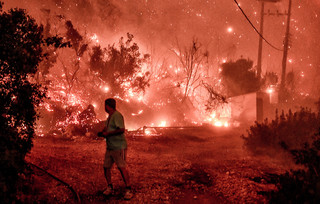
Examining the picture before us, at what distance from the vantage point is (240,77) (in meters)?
29.6

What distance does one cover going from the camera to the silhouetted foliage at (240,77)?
29344 mm

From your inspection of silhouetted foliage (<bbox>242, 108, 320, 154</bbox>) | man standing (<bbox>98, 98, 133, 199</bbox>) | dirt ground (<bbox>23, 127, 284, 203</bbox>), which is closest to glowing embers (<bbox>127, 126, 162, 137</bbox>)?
dirt ground (<bbox>23, 127, 284, 203</bbox>)

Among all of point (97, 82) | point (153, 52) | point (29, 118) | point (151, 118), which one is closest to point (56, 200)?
point (29, 118)

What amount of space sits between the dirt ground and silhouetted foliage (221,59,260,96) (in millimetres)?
20686

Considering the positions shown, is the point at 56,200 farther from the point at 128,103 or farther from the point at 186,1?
the point at 186,1

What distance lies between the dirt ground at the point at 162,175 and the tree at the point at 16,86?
130 cm

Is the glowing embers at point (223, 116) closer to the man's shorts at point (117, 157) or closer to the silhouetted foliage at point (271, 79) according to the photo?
the silhouetted foliage at point (271, 79)

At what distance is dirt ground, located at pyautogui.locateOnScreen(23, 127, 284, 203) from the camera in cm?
487

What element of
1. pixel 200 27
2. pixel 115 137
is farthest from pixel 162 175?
pixel 200 27

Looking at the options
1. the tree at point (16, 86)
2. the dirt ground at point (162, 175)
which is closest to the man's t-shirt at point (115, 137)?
the dirt ground at point (162, 175)

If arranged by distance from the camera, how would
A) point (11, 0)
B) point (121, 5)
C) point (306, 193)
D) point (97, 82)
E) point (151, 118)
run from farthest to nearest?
point (121, 5) < point (11, 0) < point (151, 118) < point (97, 82) < point (306, 193)

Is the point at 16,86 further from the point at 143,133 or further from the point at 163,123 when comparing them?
the point at 163,123

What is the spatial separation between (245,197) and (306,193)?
5.50ft

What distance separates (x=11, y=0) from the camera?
98.7 ft
